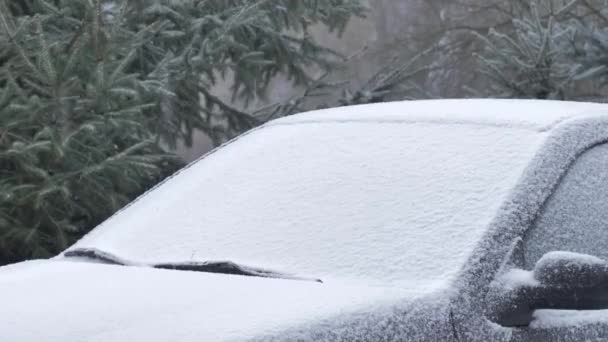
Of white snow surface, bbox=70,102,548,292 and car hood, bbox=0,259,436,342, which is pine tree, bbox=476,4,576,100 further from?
car hood, bbox=0,259,436,342

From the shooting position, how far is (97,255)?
360 cm

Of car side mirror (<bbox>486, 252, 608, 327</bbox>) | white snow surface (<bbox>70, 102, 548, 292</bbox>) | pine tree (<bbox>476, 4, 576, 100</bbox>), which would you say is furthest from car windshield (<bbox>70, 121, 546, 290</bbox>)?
pine tree (<bbox>476, 4, 576, 100</bbox>)

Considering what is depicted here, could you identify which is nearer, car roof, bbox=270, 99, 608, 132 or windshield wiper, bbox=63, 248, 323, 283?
windshield wiper, bbox=63, 248, 323, 283

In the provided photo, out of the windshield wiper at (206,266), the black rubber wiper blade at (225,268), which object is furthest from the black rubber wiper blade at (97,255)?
the black rubber wiper blade at (225,268)

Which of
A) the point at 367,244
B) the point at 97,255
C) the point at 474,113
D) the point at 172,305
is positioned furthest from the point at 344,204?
the point at 97,255

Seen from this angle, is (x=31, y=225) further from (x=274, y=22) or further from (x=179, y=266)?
(x=274, y=22)

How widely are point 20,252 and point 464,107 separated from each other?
3.04 m

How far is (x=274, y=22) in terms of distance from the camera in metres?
8.34

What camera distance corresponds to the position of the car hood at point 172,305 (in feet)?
8.04

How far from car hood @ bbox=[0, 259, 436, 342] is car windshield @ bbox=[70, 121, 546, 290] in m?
0.16

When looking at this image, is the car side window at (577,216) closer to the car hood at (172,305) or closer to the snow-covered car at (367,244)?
the snow-covered car at (367,244)

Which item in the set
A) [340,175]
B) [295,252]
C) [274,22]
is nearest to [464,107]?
[340,175]

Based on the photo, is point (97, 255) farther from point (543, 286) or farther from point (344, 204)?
point (543, 286)

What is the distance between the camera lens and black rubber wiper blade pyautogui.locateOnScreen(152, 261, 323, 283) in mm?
3006
